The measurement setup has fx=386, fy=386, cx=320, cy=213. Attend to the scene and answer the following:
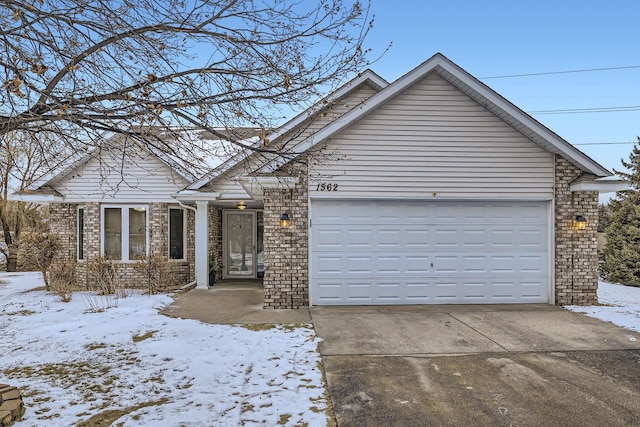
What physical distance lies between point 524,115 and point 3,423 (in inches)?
371

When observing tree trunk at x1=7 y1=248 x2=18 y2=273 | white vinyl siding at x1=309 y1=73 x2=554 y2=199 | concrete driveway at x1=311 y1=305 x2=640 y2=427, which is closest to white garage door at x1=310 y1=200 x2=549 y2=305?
white vinyl siding at x1=309 y1=73 x2=554 y2=199

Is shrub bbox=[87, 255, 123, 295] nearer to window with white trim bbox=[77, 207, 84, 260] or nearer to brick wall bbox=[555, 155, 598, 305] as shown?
window with white trim bbox=[77, 207, 84, 260]

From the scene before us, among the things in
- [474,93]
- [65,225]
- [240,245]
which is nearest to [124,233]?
[65,225]

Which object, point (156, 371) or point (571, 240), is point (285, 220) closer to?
point (156, 371)

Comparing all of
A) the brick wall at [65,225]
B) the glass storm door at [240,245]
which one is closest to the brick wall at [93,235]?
the brick wall at [65,225]

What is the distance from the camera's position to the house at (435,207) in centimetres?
834

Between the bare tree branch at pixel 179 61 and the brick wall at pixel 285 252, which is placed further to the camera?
the brick wall at pixel 285 252

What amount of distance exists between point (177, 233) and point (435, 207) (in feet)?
26.7

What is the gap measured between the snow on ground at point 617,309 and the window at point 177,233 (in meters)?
10.8

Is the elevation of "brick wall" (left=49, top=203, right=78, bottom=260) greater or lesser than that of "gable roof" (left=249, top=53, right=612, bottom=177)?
lesser

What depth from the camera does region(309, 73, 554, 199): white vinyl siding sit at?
8.44 meters

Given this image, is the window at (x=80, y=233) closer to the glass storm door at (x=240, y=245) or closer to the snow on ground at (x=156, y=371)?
the snow on ground at (x=156, y=371)

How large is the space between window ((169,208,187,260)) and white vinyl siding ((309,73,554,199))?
597cm

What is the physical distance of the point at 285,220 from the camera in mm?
8273
